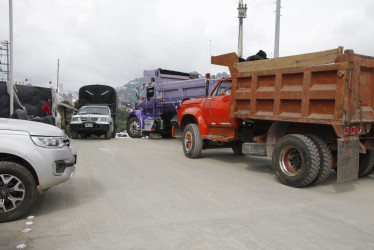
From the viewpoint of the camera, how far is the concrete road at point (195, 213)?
11.2 feet

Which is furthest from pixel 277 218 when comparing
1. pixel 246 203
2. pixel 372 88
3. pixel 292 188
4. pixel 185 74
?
pixel 185 74

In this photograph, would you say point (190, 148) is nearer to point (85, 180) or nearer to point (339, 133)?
point (85, 180)

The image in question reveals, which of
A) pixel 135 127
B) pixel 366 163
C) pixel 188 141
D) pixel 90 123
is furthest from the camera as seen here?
pixel 135 127

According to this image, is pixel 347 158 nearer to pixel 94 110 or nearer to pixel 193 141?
pixel 193 141

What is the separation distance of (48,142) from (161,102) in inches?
420

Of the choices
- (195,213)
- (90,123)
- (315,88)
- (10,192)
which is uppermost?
(315,88)

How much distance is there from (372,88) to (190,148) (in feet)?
16.1

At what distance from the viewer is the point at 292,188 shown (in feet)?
19.2

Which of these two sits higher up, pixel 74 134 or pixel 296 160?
pixel 296 160

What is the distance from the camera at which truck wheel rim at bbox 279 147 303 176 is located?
19.8ft

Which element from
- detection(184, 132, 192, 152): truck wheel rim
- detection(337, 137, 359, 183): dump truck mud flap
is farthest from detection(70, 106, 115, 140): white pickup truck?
detection(337, 137, 359, 183): dump truck mud flap

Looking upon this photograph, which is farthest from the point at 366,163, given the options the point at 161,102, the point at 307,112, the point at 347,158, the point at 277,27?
the point at 161,102

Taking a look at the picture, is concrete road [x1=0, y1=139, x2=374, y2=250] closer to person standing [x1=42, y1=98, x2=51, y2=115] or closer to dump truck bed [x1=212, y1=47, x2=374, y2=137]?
dump truck bed [x1=212, y1=47, x2=374, y2=137]

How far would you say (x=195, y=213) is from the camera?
14.2 feet
